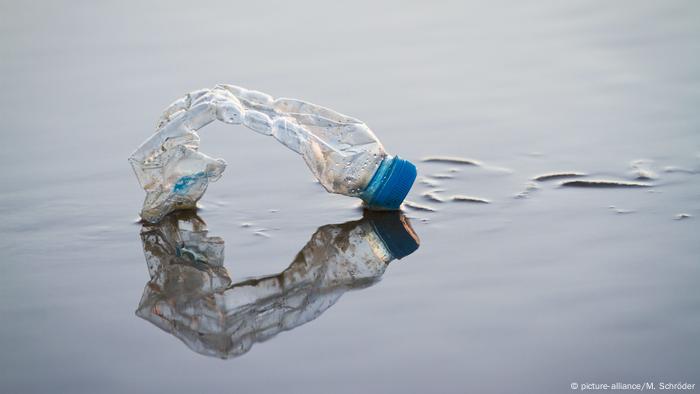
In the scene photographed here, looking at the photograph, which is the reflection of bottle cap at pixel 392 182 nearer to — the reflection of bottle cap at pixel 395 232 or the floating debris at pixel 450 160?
the reflection of bottle cap at pixel 395 232

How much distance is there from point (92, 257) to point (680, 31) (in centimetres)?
322

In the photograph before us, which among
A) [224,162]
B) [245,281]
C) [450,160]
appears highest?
[224,162]

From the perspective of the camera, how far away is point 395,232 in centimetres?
335

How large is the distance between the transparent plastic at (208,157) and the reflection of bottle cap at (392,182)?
0.12 feet

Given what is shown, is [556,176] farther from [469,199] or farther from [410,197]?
[410,197]

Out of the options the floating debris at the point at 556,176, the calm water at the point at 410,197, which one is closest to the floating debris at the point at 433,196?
the calm water at the point at 410,197

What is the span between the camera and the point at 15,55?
17.2 feet

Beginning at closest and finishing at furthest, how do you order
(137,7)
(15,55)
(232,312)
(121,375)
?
(121,375) → (232,312) → (15,55) → (137,7)

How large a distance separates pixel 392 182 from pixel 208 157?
2.16 ft

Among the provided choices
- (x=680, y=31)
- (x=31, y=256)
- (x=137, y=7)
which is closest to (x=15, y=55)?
(x=137, y=7)

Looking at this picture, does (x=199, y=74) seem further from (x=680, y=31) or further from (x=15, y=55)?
(x=680, y=31)

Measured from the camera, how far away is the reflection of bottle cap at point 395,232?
127 inches

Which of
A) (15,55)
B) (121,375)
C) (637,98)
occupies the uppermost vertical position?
(15,55)

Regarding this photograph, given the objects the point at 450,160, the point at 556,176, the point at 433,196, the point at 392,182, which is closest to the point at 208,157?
the point at 392,182
